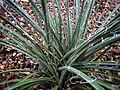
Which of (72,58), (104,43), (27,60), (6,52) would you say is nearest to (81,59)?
(72,58)

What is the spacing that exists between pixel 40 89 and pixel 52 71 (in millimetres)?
275

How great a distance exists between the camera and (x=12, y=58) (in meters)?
1.42

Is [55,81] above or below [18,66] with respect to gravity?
below

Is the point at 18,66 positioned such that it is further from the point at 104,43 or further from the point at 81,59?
the point at 104,43

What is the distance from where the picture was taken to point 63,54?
1.07 metres

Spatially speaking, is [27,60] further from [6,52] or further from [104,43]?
[104,43]

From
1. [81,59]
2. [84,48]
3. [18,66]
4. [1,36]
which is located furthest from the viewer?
[1,36]

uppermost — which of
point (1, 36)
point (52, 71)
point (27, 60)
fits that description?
point (1, 36)

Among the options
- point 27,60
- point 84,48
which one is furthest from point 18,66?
point 84,48

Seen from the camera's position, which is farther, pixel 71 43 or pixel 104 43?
pixel 71 43

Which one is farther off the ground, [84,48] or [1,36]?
[1,36]

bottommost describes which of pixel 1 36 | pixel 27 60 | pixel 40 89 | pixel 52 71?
pixel 40 89

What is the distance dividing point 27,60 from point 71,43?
1.61ft

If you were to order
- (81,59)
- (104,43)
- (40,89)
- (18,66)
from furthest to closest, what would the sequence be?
(18,66) → (40,89) → (81,59) → (104,43)
